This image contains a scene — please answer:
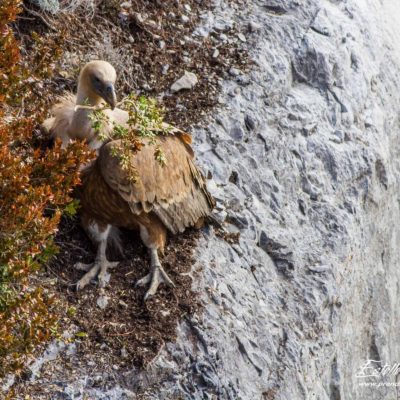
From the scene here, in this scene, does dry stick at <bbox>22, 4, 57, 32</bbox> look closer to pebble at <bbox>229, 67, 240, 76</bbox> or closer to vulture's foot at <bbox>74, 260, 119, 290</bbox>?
pebble at <bbox>229, 67, 240, 76</bbox>

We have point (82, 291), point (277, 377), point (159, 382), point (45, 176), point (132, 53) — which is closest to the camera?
point (45, 176)

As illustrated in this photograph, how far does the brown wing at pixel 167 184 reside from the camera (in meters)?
5.93

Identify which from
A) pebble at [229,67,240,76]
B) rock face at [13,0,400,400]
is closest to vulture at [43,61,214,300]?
rock face at [13,0,400,400]

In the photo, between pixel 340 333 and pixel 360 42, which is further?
pixel 360 42

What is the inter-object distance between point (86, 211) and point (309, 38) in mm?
3574

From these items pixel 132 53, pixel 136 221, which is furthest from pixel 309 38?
pixel 136 221

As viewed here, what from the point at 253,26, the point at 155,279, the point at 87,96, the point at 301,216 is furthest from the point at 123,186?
the point at 253,26

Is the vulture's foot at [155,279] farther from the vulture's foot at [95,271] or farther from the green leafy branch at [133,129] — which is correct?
the green leafy branch at [133,129]

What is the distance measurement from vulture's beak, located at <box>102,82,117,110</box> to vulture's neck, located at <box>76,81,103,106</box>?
174 millimetres

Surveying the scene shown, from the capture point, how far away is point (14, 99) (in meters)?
5.14

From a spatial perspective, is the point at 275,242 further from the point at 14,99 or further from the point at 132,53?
the point at 14,99

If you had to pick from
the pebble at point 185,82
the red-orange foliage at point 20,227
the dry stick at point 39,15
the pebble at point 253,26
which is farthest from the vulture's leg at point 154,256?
the pebble at point 253,26

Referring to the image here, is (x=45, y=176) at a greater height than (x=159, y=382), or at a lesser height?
greater

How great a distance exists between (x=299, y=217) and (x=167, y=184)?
68.2 inches
